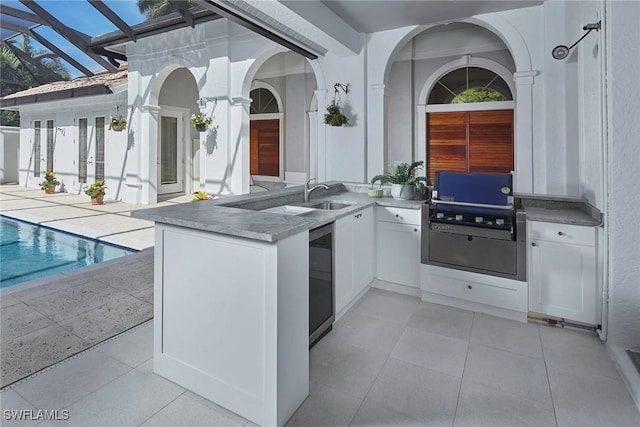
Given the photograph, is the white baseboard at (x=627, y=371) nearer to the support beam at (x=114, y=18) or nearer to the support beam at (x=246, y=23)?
the support beam at (x=246, y=23)

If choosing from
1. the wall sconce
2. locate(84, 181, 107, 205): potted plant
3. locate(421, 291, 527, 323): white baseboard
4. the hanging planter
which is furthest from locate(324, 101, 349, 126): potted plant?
locate(84, 181, 107, 205): potted plant

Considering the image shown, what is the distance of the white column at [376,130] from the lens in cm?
415

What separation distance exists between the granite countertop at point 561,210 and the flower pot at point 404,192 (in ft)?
3.00

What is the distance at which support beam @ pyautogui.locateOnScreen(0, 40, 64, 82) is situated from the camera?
27.1 feet

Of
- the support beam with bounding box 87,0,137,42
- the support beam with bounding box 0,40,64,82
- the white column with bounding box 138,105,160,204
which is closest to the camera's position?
the support beam with bounding box 87,0,137,42

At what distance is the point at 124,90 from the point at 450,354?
8.95 meters

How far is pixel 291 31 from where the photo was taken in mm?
3764

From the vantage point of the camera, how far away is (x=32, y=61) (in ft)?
29.2

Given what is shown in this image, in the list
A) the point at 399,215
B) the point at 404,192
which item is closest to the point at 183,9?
the point at 404,192

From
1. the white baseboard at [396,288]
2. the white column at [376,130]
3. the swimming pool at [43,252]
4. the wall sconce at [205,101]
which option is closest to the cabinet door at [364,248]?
the white baseboard at [396,288]

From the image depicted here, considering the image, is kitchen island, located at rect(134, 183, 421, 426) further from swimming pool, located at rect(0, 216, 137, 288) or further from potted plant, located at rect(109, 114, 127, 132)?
potted plant, located at rect(109, 114, 127, 132)

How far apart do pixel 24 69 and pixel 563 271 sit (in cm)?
1307

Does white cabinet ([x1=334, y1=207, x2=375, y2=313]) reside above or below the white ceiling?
below

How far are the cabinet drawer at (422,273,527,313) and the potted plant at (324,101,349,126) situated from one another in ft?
7.12
